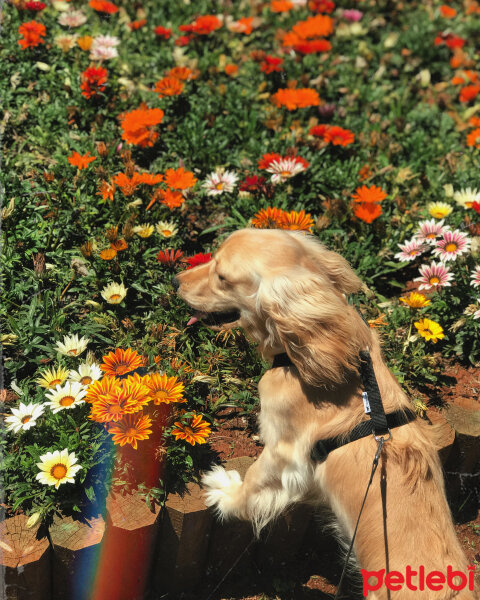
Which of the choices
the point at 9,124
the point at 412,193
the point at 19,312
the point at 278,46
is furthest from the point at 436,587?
the point at 278,46

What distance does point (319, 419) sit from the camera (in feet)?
8.95

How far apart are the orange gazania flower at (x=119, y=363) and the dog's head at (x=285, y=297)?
16.3 inches

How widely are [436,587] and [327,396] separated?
0.88 m

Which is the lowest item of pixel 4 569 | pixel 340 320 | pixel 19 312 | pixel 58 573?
pixel 58 573

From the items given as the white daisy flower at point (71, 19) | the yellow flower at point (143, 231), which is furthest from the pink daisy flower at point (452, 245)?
the white daisy flower at point (71, 19)

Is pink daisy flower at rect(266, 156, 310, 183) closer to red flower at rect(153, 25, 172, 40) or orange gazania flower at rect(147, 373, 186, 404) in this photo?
orange gazania flower at rect(147, 373, 186, 404)

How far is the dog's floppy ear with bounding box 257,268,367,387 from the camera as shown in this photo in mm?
2588

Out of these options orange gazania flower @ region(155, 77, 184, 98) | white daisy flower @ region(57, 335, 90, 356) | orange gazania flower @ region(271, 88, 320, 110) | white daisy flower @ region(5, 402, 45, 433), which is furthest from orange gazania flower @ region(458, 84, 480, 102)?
white daisy flower @ region(5, 402, 45, 433)

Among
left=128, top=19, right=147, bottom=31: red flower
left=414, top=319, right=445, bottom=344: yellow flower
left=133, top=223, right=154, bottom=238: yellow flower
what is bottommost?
left=414, top=319, right=445, bottom=344: yellow flower

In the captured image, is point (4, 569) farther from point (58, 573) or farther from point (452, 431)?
point (452, 431)

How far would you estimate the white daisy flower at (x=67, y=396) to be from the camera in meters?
2.77

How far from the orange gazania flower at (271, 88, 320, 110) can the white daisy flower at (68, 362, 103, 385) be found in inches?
112

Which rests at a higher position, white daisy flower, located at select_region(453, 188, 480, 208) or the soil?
white daisy flower, located at select_region(453, 188, 480, 208)

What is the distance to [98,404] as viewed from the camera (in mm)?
2697
